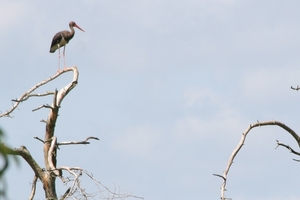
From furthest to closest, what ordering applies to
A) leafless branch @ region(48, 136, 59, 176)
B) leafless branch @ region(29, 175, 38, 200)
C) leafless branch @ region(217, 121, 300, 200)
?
leafless branch @ region(48, 136, 59, 176), leafless branch @ region(29, 175, 38, 200), leafless branch @ region(217, 121, 300, 200)

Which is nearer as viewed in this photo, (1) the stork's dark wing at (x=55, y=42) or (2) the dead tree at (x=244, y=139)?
(2) the dead tree at (x=244, y=139)

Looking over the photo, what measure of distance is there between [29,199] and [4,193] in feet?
31.2

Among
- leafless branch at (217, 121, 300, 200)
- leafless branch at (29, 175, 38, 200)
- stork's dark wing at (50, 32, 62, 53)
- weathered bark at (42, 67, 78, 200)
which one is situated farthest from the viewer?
stork's dark wing at (50, 32, 62, 53)

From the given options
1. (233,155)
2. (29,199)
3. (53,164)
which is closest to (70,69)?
(53,164)

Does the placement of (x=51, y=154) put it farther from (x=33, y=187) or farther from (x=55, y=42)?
(x=55, y=42)

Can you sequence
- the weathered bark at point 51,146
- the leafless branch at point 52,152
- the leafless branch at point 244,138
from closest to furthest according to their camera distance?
the leafless branch at point 244,138
the weathered bark at point 51,146
the leafless branch at point 52,152

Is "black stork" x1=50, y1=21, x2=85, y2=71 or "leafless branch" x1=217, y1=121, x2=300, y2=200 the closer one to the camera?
"leafless branch" x1=217, y1=121, x2=300, y2=200

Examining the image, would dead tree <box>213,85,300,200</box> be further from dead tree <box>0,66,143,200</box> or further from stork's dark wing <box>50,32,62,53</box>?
stork's dark wing <box>50,32,62,53</box>

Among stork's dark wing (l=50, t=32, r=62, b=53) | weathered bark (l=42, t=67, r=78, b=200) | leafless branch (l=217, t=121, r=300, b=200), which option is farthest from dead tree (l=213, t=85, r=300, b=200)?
stork's dark wing (l=50, t=32, r=62, b=53)

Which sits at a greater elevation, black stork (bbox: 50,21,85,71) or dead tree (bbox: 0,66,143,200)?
black stork (bbox: 50,21,85,71)

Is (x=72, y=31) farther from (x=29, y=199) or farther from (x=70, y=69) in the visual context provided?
(x=29, y=199)

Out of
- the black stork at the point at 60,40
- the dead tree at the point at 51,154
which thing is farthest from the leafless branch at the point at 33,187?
the black stork at the point at 60,40

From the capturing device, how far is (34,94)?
484 inches

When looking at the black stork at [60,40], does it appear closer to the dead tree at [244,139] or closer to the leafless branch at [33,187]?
the leafless branch at [33,187]
